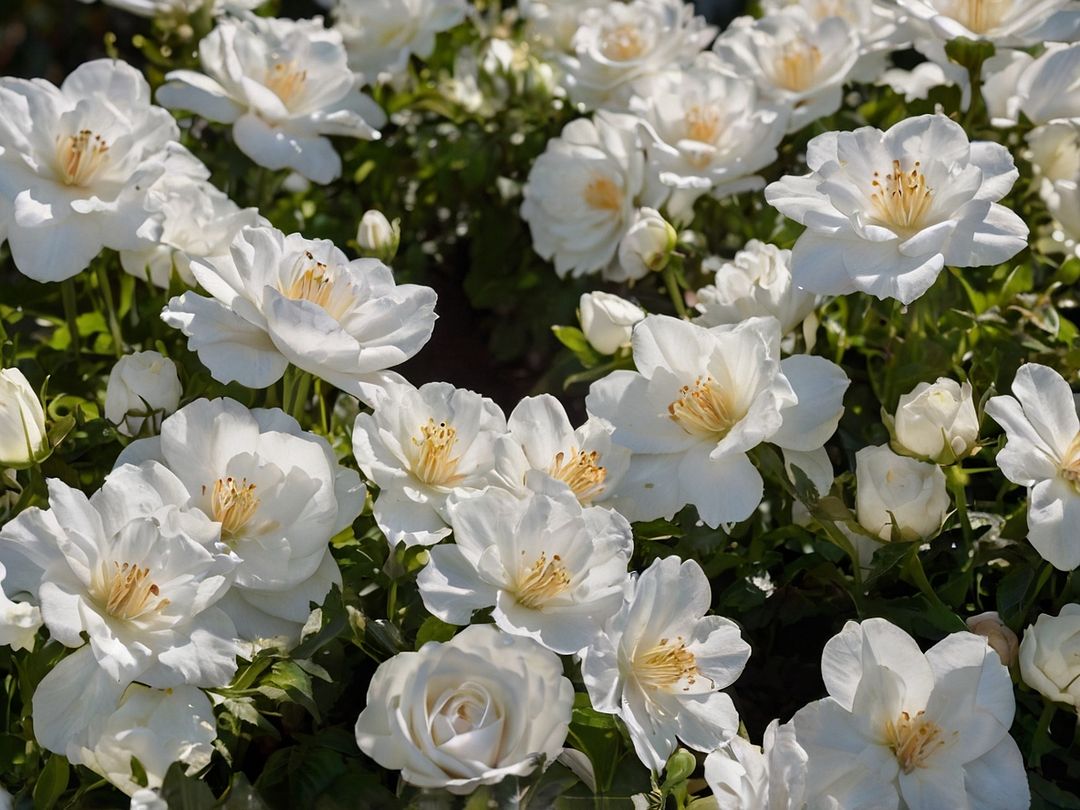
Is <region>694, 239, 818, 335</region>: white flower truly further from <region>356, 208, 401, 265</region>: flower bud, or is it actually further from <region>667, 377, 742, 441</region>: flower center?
<region>356, 208, 401, 265</region>: flower bud

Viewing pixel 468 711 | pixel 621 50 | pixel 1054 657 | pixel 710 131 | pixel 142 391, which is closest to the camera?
pixel 468 711

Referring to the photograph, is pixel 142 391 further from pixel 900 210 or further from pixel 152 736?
pixel 900 210

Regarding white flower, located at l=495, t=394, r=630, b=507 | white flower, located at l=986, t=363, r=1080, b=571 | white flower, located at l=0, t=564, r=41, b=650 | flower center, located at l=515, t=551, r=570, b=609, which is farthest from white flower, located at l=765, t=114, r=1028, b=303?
white flower, located at l=0, t=564, r=41, b=650

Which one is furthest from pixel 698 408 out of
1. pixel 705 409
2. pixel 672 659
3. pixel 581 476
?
pixel 672 659

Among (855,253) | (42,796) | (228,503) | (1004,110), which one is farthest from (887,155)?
(42,796)

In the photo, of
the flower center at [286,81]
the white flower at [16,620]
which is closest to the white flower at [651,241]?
the flower center at [286,81]

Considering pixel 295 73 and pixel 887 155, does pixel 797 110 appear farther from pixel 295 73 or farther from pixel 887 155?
pixel 295 73
